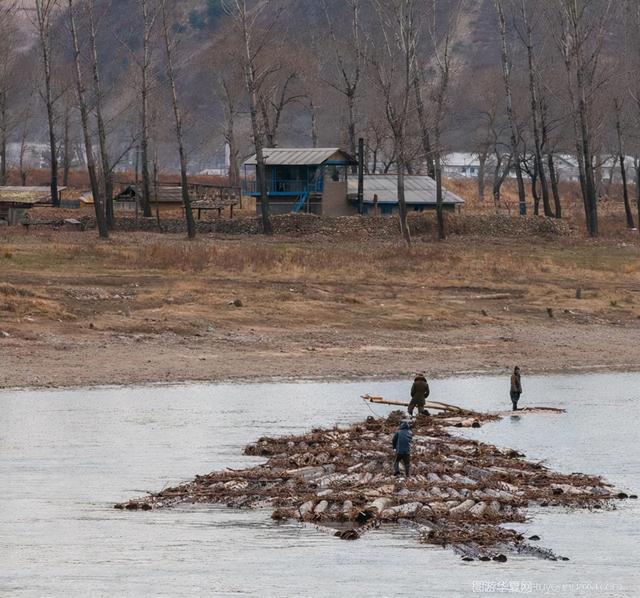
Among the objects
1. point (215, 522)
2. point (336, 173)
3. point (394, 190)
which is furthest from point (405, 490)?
point (394, 190)

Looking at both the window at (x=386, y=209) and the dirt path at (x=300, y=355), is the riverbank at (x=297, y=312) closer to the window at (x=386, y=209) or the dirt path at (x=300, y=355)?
the dirt path at (x=300, y=355)

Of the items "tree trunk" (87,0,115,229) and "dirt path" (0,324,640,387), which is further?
"tree trunk" (87,0,115,229)

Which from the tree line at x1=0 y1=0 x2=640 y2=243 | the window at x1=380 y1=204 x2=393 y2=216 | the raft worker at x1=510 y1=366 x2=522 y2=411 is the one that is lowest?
the raft worker at x1=510 y1=366 x2=522 y2=411

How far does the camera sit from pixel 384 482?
79.1 ft

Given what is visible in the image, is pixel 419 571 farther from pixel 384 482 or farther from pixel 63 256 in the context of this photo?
pixel 63 256

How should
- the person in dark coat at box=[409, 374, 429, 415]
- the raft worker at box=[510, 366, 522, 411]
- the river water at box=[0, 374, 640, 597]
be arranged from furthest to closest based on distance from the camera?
the raft worker at box=[510, 366, 522, 411], the person in dark coat at box=[409, 374, 429, 415], the river water at box=[0, 374, 640, 597]

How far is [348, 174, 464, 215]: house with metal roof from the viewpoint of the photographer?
8444 cm

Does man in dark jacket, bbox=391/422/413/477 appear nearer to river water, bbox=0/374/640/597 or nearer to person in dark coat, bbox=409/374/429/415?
river water, bbox=0/374/640/597

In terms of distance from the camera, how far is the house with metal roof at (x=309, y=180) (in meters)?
83.0

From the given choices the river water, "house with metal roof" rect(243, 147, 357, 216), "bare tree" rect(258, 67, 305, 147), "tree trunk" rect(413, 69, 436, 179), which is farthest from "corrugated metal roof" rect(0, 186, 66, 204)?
the river water

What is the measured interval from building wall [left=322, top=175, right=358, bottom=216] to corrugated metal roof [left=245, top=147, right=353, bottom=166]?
126cm

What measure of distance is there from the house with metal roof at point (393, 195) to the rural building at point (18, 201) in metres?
18.9

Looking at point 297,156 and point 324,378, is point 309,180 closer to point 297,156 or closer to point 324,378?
point 297,156

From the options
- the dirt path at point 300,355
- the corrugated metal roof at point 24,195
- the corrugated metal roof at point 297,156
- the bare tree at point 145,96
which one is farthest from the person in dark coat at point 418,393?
the corrugated metal roof at point 24,195
